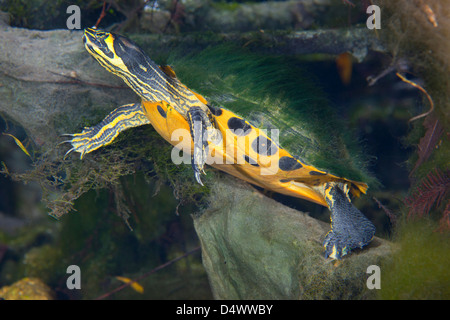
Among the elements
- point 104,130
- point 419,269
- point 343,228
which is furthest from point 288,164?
point 104,130

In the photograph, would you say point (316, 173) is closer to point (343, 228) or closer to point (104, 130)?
point (343, 228)

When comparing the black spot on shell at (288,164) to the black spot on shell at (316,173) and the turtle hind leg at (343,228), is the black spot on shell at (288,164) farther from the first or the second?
the turtle hind leg at (343,228)

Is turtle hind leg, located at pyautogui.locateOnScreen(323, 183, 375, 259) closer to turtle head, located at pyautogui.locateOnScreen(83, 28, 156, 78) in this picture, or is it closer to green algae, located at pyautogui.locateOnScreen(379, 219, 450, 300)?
green algae, located at pyautogui.locateOnScreen(379, 219, 450, 300)

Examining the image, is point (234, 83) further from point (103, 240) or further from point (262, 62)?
point (103, 240)

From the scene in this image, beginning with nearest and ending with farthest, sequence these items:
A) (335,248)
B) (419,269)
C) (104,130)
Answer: (419,269)
(335,248)
(104,130)

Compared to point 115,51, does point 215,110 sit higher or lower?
lower

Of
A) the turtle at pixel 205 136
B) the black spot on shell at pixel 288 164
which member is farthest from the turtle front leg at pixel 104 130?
the black spot on shell at pixel 288 164

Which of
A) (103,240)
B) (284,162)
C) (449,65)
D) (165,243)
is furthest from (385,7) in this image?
(103,240)

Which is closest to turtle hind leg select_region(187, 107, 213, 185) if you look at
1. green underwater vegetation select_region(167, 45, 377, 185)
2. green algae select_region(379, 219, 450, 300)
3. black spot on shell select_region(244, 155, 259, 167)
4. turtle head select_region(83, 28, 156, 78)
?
green underwater vegetation select_region(167, 45, 377, 185)
